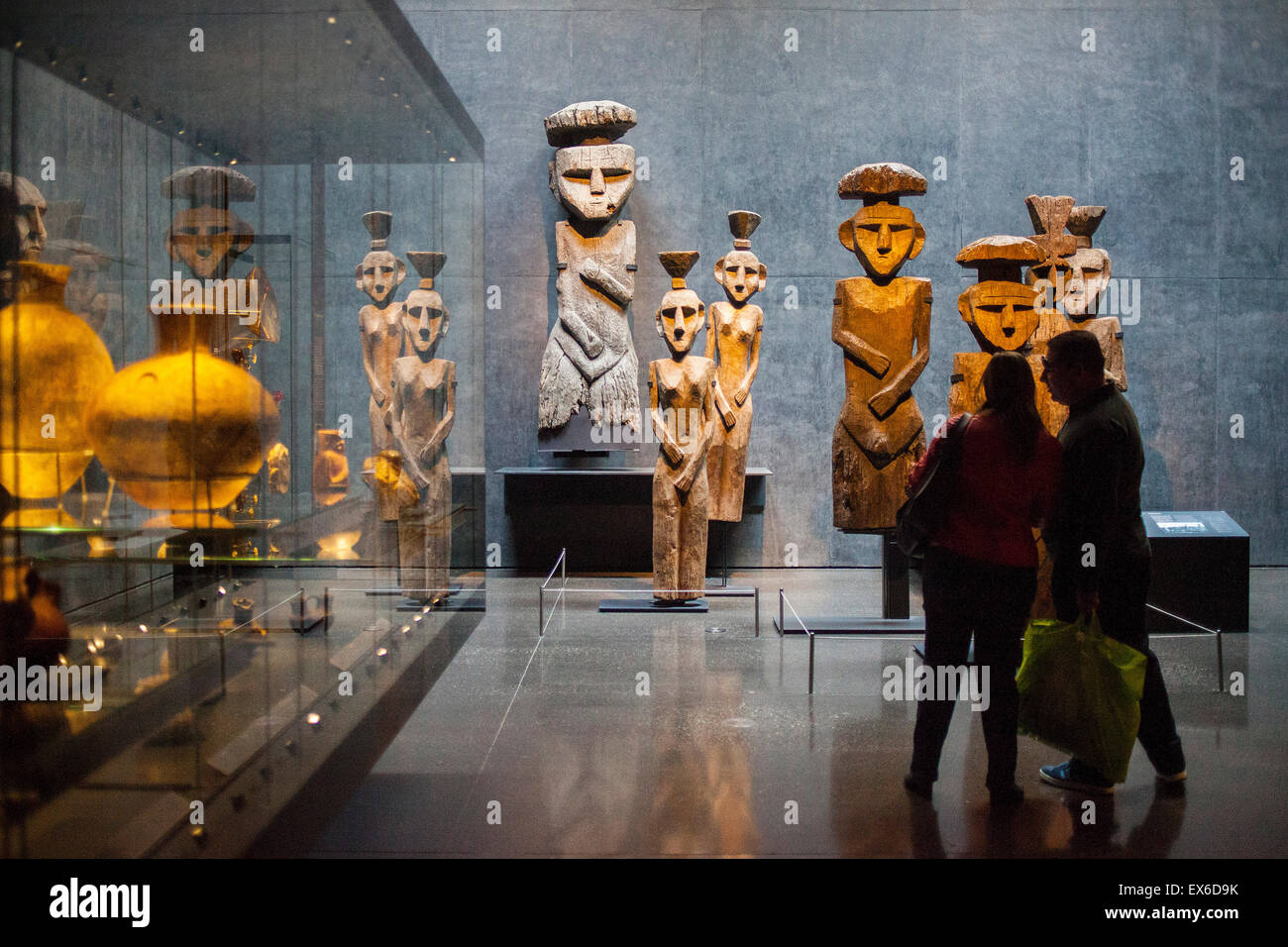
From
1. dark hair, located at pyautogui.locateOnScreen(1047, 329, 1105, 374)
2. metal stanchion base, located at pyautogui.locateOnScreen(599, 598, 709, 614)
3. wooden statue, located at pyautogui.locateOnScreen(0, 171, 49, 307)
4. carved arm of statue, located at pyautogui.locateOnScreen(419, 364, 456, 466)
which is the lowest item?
metal stanchion base, located at pyautogui.locateOnScreen(599, 598, 709, 614)

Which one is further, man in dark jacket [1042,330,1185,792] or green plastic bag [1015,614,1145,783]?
man in dark jacket [1042,330,1185,792]

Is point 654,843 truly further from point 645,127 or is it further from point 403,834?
point 645,127

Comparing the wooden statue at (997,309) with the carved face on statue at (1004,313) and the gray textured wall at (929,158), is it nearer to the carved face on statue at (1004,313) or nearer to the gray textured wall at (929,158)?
the carved face on statue at (1004,313)

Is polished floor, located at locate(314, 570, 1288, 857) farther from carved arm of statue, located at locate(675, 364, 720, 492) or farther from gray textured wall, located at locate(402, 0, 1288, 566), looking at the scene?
gray textured wall, located at locate(402, 0, 1288, 566)

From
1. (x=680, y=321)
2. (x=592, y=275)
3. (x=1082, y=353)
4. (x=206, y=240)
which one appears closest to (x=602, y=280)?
(x=592, y=275)

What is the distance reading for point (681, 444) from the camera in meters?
6.12

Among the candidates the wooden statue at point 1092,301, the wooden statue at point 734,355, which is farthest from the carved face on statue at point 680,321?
the wooden statue at point 1092,301

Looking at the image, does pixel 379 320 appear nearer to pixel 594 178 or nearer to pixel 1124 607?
pixel 1124 607

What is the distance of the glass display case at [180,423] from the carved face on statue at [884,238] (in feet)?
10.4

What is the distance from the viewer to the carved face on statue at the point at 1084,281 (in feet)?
19.9

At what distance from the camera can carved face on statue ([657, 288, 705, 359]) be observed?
6.09m

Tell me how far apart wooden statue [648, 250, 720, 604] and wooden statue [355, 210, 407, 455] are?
2.39 meters

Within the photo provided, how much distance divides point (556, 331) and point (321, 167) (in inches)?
186

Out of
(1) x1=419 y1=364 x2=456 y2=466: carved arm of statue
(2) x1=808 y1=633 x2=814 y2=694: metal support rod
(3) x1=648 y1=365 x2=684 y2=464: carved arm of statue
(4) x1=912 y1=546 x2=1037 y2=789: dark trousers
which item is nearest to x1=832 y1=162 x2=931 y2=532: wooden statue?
(3) x1=648 y1=365 x2=684 y2=464: carved arm of statue
